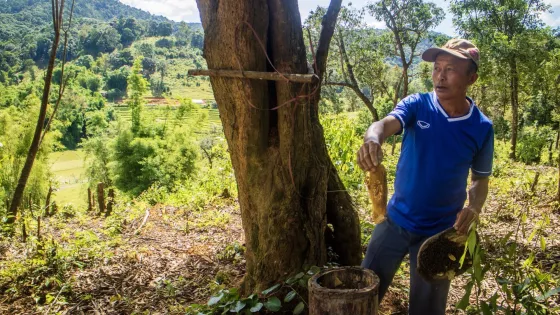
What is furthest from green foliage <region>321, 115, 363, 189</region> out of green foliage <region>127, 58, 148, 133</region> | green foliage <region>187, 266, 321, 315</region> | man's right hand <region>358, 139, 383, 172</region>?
green foliage <region>127, 58, 148, 133</region>

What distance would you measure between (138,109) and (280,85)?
28.6 metres

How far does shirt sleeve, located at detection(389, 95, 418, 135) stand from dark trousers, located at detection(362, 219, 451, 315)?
0.53 m

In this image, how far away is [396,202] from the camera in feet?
7.47

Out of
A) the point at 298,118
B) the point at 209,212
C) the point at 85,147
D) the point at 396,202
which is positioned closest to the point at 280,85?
the point at 298,118

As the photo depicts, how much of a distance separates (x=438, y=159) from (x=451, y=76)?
41 centimetres

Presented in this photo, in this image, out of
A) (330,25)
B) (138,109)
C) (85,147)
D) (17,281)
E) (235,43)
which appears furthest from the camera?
(85,147)

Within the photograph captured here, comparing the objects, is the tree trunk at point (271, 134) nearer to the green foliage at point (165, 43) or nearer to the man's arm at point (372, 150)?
the man's arm at point (372, 150)

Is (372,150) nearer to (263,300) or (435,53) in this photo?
(435,53)

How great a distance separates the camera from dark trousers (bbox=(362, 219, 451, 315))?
2.26 metres

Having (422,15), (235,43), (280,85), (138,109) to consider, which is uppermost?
(422,15)

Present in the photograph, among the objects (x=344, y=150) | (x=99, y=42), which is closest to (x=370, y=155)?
(x=344, y=150)

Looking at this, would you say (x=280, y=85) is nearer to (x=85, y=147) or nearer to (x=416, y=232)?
(x=416, y=232)

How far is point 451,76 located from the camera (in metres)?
2.13

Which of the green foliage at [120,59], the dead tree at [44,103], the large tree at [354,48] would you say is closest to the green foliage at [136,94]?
the large tree at [354,48]
